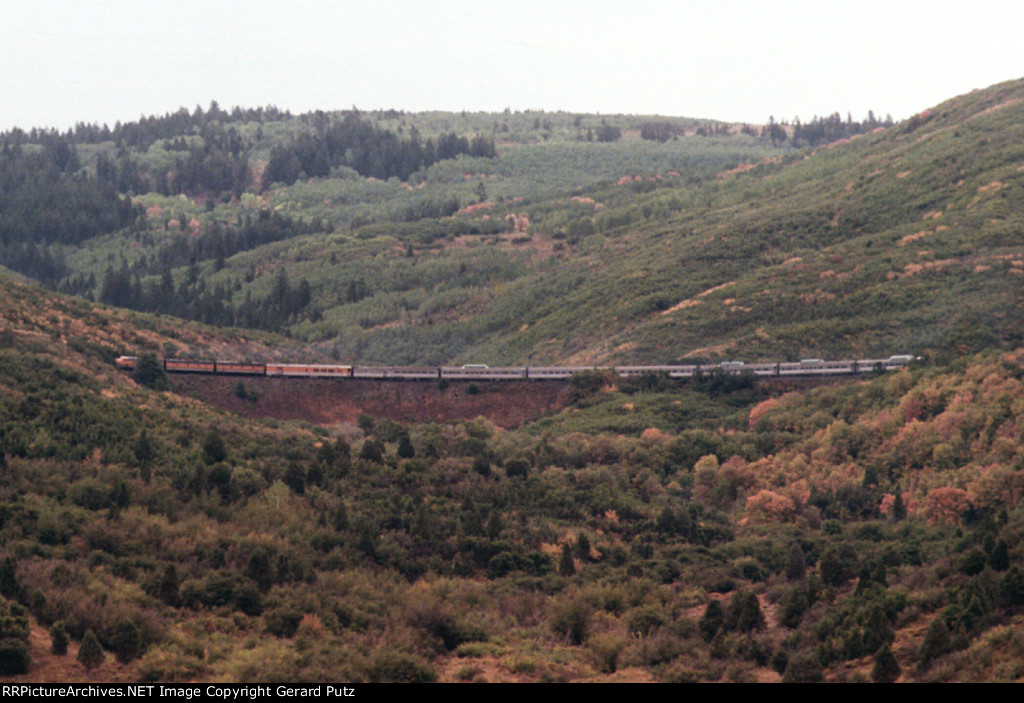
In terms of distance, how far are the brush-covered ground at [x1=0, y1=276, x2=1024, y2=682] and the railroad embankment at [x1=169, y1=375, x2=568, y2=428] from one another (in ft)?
36.7

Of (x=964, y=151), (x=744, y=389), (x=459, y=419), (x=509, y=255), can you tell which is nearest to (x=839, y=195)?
(x=964, y=151)

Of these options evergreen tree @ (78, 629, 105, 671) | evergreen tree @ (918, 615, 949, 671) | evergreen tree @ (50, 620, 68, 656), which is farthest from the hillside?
evergreen tree @ (50, 620, 68, 656)

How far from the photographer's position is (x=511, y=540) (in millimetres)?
50938

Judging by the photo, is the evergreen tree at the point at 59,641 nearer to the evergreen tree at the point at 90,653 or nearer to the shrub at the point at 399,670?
the evergreen tree at the point at 90,653

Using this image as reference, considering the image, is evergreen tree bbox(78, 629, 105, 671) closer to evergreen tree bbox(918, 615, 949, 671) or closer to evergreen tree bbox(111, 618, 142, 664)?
evergreen tree bbox(111, 618, 142, 664)

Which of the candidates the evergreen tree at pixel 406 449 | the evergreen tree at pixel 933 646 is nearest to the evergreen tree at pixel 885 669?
the evergreen tree at pixel 933 646

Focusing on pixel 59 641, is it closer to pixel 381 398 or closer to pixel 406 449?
pixel 406 449

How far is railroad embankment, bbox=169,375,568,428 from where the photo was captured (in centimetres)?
8781

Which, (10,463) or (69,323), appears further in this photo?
(69,323)

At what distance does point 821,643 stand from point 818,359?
55761mm

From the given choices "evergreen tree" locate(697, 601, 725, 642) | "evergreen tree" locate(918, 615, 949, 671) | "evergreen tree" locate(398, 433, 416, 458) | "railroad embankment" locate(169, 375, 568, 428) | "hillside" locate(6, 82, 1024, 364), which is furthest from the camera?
"hillside" locate(6, 82, 1024, 364)

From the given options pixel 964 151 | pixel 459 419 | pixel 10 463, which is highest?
pixel 964 151

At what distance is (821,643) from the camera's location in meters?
37.8

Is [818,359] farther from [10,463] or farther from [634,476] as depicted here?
[10,463]
